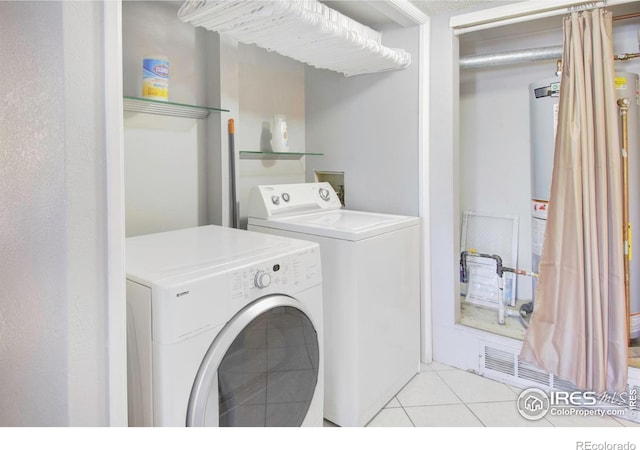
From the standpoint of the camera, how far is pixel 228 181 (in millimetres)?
2197

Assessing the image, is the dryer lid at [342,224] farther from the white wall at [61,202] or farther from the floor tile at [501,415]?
the white wall at [61,202]

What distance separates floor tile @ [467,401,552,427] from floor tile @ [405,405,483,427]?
0.04 m

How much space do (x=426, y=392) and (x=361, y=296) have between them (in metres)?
0.75

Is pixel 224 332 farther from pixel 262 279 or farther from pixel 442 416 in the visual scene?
pixel 442 416

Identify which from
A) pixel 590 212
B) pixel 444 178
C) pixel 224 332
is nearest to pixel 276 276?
pixel 224 332

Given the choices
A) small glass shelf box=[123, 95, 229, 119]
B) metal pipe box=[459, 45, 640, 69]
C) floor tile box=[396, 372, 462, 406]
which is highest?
metal pipe box=[459, 45, 640, 69]

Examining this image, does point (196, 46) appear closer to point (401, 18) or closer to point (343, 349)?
point (401, 18)

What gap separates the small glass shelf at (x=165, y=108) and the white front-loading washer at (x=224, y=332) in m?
0.62

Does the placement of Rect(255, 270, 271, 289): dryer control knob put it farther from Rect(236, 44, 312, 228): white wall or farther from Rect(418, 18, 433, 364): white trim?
Rect(418, 18, 433, 364): white trim

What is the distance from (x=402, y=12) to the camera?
7.01 ft

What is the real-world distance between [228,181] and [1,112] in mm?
1113

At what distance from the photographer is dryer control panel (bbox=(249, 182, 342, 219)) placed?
85.5 inches

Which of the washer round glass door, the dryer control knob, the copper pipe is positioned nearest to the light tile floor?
the washer round glass door
